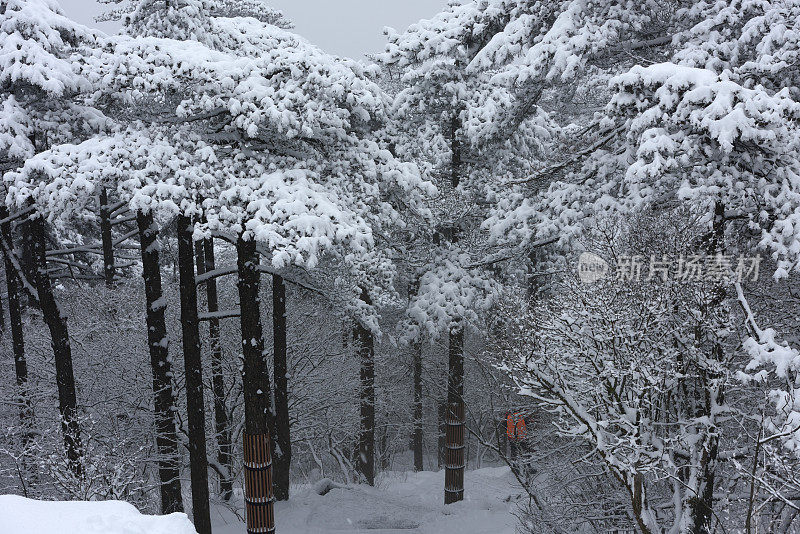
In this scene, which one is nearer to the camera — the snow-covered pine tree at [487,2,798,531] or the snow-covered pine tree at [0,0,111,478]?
the snow-covered pine tree at [487,2,798,531]

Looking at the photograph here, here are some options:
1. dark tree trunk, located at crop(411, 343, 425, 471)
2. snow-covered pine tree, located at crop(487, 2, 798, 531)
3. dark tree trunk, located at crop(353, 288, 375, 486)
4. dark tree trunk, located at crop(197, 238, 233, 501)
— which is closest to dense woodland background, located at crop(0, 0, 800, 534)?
snow-covered pine tree, located at crop(487, 2, 798, 531)

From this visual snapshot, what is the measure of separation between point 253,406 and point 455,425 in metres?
6.92

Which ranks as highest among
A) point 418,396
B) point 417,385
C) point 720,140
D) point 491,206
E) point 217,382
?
point 491,206

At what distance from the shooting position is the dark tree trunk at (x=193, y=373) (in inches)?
424

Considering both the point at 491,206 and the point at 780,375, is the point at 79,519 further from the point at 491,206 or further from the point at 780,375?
the point at 491,206

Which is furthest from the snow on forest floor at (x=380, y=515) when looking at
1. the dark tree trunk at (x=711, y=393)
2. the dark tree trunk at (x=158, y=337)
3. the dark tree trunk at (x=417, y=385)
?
the dark tree trunk at (x=711, y=393)

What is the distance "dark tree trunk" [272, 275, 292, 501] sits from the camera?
14.7 meters

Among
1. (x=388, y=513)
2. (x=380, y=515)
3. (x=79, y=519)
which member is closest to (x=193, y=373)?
(x=380, y=515)

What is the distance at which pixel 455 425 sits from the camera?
1562cm

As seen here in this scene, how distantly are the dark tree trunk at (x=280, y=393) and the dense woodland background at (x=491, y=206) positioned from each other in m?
0.07

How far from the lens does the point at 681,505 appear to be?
290 inches

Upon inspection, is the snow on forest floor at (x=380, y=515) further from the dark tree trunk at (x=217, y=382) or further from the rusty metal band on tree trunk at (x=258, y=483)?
the rusty metal band on tree trunk at (x=258, y=483)

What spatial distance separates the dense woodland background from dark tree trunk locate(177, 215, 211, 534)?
55 mm

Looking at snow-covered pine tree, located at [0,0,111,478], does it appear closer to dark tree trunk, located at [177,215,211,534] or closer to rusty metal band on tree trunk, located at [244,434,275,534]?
dark tree trunk, located at [177,215,211,534]
